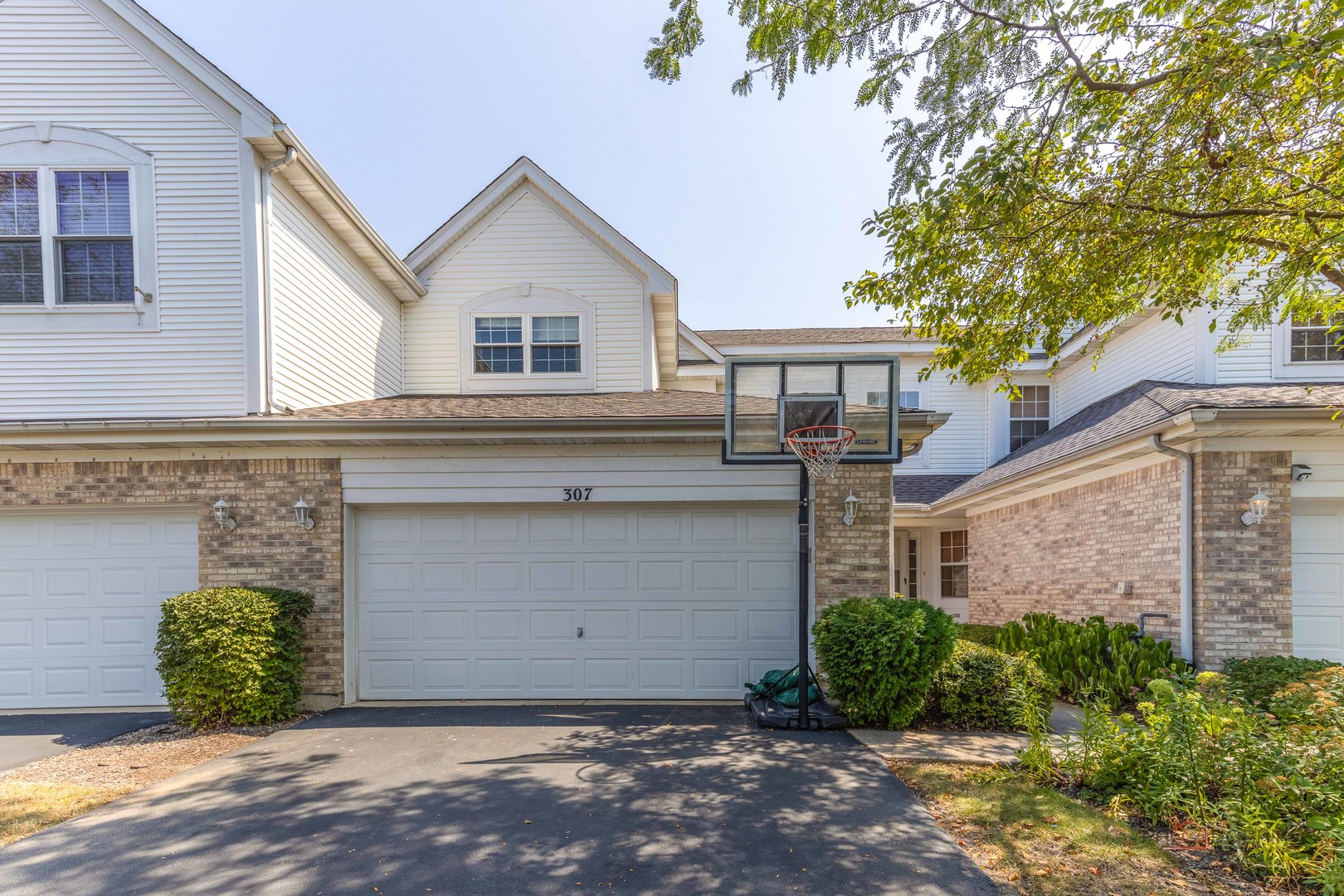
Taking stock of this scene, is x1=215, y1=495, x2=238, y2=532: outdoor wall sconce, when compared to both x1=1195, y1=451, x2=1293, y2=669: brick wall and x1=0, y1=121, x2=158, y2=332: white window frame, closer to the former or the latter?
x1=0, y1=121, x2=158, y2=332: white window frame

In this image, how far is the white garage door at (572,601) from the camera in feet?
25.7

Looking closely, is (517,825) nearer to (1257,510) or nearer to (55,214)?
(1257,510)

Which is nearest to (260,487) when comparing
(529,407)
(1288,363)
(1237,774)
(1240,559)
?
(529,407)

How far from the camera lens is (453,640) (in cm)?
789

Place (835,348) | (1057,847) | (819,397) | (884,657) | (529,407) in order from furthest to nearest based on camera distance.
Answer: (835,348), (529,407), (819,397), (884,657), (1057,847)

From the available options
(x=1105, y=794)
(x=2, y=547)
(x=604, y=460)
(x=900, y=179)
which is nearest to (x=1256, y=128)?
(x=900, y=179)

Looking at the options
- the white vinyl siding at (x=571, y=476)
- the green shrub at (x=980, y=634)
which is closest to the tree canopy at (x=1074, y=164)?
the white vinyl siding at (x=571, y=476)

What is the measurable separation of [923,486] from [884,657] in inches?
398

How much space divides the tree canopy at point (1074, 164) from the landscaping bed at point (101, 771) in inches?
310

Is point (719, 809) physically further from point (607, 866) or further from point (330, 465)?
point (330, 465)

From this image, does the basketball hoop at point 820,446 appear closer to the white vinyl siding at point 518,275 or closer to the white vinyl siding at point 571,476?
the white vinyl siding at point 571,476

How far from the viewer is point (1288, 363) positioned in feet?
33.6

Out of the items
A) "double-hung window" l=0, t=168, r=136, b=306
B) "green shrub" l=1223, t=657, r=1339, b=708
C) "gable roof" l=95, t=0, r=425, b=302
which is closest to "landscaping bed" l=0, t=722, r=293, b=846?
"double-hung window" l=0, t=168, r=136, b=306

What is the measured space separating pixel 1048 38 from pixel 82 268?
1090 centimetres
